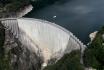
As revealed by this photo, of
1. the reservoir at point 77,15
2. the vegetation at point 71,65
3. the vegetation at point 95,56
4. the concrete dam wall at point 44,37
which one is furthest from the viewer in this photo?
the reservoir at point 77,15

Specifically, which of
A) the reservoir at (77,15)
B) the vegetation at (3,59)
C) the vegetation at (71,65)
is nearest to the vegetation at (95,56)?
the vegetation at (71,65)

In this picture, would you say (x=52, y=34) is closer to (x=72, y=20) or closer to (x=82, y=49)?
(x=82, y=49)

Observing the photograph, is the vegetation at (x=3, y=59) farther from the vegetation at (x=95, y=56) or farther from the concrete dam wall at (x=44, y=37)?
the vegetation at (x=95, y=56)

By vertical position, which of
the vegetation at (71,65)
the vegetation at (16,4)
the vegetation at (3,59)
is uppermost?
the vegetation at (71,65)

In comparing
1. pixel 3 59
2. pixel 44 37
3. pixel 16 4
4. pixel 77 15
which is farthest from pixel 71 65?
pixel 16 4

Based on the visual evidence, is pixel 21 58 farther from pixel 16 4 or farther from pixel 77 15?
pixel 16 4

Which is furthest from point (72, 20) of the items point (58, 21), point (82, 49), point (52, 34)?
point (82, 49)

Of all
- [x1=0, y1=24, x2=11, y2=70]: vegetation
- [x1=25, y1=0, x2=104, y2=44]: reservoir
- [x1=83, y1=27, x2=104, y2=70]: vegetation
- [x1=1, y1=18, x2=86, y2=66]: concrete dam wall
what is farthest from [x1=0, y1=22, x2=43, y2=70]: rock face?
[x1=83, y1=27, x2=104, y2=70]: vegetation
